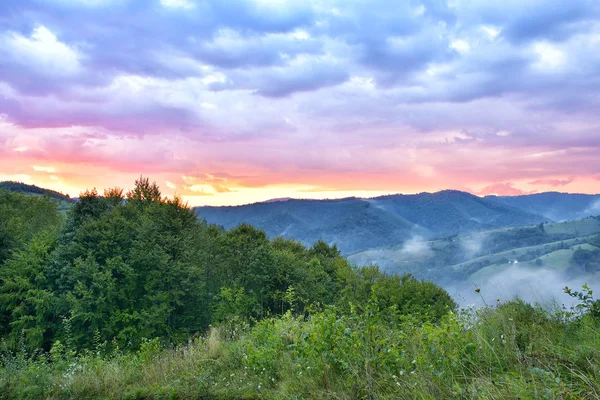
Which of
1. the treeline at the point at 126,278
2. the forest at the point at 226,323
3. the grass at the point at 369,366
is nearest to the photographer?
the grass at the point at 369,366

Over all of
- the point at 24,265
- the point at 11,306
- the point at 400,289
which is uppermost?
the point at 24,265

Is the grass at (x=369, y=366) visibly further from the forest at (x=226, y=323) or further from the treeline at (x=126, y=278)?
the treeline at (x=126, y=278)

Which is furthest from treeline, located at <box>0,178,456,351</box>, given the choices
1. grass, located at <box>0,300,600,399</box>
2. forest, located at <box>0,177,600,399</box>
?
grass, located at <box>0,300,600,399</box>

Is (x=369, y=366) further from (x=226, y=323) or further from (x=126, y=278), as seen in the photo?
(x=126, y=278)

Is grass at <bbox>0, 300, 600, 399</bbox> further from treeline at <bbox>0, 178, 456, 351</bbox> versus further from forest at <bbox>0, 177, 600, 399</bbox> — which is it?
treeline at <bbox>0, 178, 456, 351</bbox>

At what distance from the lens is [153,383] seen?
6.33m

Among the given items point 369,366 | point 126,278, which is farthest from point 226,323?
point 126,278

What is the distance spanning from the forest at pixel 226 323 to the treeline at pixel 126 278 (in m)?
0.14

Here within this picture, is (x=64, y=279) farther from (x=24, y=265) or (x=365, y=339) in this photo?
(x=365, y=339)

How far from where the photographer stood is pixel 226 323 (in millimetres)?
11094

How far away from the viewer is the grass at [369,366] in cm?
393

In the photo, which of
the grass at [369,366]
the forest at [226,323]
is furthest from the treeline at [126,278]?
the grass at [369,366]

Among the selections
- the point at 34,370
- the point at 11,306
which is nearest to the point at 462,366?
the point at 34,370

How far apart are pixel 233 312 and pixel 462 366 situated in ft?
110
